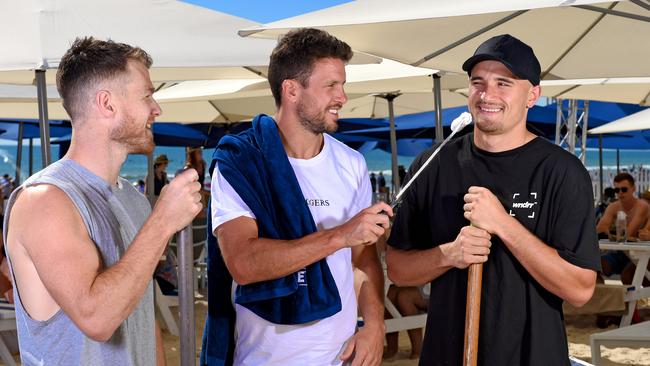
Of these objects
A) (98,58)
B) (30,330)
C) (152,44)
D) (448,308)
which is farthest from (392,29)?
(30,330)

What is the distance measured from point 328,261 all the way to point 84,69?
2.83 feet

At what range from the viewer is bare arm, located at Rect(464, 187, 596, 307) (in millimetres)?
2020

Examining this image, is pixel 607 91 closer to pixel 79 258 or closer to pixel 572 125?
pixel 572 125

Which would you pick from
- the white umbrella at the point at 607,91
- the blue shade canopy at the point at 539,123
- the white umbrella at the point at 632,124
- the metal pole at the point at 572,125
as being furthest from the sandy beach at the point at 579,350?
the blue shade canopy at the point at 539,123

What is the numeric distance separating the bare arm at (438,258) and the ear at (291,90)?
0.54m

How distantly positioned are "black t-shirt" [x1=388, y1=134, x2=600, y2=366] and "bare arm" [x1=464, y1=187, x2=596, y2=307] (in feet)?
0.14

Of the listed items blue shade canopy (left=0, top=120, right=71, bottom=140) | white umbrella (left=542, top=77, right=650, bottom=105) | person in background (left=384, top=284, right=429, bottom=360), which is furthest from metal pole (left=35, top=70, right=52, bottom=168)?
blue shade canopy (left=0, top=120, right=71, bottom=140)

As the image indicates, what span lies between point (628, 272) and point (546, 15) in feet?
14.3

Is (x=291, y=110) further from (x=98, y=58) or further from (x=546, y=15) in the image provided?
(x=546, y=15)

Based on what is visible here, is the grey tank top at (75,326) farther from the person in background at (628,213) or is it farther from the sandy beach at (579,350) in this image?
the person in background at (628,213)

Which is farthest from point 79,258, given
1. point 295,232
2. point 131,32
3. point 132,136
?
point 131,32

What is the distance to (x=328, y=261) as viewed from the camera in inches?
88.8

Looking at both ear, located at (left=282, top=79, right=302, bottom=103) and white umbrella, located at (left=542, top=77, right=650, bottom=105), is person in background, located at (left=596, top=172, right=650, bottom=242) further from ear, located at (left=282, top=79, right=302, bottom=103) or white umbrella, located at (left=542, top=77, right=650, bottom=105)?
ear, located at (left=282, top=79, right=302, bottom=103)

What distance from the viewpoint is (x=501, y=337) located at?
2.09m
